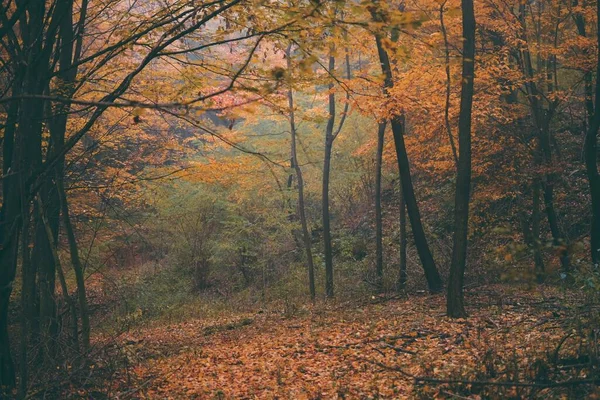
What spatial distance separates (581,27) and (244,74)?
32.2ft

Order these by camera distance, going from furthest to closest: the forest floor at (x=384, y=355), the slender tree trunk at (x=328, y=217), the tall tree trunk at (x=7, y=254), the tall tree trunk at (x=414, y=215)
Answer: the slender tree trunk at (x=328, y=217) → the tall tree trunk at (x=414, y=215) → the tall tree trunk at (x=7, y=254) → the forest floor at (x=384, y=355)

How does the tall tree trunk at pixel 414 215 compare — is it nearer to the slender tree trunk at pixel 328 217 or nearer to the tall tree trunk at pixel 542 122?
the slender tree trunk at pixel 328 217

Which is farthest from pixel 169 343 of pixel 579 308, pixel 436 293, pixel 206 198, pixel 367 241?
pixel 367 241

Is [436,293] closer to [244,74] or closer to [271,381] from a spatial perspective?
[271,381]

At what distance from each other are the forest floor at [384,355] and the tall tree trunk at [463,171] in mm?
491

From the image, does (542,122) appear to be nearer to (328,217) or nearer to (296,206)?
(328,217)

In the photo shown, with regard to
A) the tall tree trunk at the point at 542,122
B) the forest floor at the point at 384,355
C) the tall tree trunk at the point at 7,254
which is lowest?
the forest floor at the point at 384,355

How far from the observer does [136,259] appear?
23.1 meters

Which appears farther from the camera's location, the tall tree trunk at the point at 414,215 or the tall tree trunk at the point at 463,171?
the tall tree trunk at the point at 414,215

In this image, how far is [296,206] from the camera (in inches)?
834

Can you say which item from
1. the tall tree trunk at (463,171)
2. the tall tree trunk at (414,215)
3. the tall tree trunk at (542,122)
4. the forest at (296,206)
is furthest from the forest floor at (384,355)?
the tall tree trunk at (542,122)

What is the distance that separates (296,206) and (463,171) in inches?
524

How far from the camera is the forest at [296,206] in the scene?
4.59 m

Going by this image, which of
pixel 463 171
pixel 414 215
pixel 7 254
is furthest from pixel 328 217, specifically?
pixel 7 254
